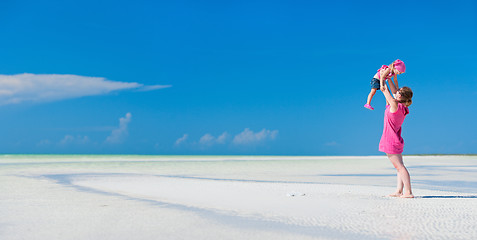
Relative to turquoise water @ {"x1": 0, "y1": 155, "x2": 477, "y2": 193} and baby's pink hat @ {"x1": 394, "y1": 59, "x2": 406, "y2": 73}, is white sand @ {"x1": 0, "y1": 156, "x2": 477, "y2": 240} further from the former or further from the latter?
turquoise water @ {"x1": 0, "y1": 155, "x2": 477, "y2": 193}

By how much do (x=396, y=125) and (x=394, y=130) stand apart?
69mm

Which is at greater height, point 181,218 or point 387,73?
point 387,73

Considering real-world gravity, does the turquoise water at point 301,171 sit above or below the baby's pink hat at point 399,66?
below

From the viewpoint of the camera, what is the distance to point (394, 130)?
19.0 feet

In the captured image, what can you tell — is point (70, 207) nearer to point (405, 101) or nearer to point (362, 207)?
point (362, 207)

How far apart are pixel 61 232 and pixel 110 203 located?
174cm

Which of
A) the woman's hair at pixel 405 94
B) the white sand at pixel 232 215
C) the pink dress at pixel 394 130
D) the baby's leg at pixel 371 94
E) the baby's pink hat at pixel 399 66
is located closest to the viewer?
the white sand at pixel 232 215

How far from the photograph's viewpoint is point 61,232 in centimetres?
352

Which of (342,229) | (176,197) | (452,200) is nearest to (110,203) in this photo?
(176,197)

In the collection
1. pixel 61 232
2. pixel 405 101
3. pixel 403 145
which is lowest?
pixel 61 232

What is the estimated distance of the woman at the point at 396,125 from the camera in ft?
18.5

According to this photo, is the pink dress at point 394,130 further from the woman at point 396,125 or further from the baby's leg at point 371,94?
the baby's leg at point 371,94

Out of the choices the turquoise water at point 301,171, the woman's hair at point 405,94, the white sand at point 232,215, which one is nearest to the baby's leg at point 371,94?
the woman's hair at point 405,94

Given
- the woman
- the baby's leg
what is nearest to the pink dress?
A: the woman
